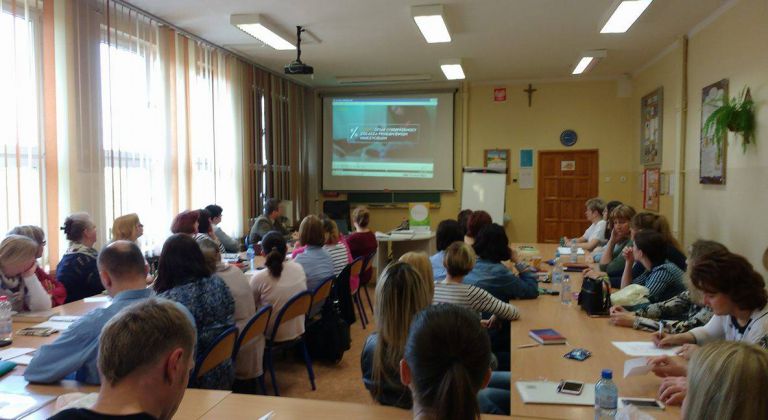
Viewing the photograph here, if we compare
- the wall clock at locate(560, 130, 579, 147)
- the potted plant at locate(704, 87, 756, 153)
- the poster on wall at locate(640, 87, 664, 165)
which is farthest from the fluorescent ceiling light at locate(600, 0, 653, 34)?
the wall clock at locate(560, 130, 579, 147)

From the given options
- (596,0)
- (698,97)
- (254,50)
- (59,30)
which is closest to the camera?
(59,30)

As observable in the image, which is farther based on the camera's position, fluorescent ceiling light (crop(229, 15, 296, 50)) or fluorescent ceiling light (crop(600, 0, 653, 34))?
fluorescent ceiling light (crop(229, 15, 296, 50))

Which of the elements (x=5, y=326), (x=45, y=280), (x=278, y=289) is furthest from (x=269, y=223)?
(x=5, y=326)

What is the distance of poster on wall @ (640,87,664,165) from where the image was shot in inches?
293

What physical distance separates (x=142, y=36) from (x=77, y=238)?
256 centimetres

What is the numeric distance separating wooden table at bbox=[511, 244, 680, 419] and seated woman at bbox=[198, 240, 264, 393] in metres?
1.56

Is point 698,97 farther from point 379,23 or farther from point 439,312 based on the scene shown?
point 439,312

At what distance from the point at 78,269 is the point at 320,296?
1734 millimetres

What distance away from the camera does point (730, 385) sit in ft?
3.82

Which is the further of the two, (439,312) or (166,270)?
(166,270)

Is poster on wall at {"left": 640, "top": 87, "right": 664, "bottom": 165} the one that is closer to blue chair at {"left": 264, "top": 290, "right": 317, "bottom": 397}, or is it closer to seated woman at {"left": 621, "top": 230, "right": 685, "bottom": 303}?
seated woman at {"left": 621, "top": 230, "right": 685, "bottom": 303}

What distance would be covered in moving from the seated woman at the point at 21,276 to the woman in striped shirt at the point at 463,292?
7.68ft

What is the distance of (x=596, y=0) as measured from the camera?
518 centimetres

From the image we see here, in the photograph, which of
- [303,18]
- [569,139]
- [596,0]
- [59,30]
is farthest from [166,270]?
[569,139]
